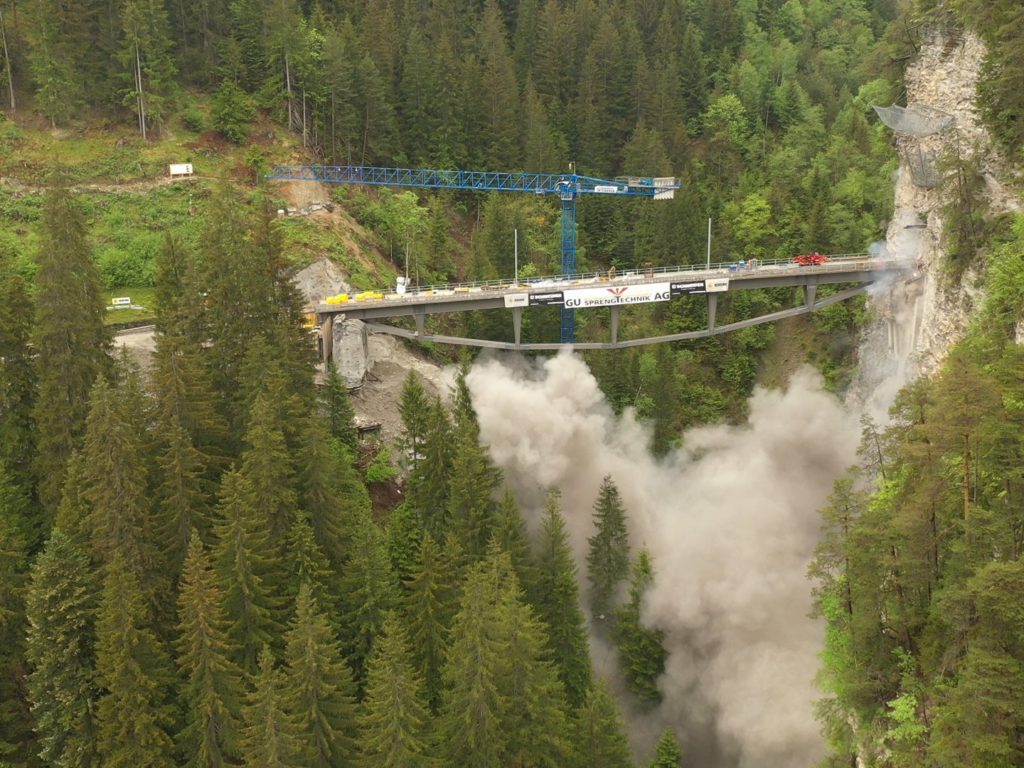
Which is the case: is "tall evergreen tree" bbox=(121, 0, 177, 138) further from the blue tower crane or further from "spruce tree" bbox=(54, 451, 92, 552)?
"spruce tree" bbox=(54, 451, 92, 552)

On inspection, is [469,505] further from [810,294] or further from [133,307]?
[810,294]

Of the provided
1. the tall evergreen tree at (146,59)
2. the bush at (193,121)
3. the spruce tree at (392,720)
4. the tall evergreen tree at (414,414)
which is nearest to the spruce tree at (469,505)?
the tall evergreen tree at (414,414)

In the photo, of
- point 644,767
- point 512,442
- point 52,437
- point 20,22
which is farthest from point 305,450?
point 20,22

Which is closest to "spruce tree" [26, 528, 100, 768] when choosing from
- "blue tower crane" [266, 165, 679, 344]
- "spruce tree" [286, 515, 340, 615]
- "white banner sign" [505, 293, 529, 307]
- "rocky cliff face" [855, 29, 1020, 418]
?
"spruce tree" [286, 515, 340, 615]

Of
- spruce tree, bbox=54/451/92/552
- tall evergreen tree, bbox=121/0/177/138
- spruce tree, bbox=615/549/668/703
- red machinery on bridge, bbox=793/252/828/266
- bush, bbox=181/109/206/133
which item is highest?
tall evergreen tree, bbox=121/0/177/138

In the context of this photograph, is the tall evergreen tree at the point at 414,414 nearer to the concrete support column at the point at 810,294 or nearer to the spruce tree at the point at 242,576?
the spruce tree at the point at 242,576

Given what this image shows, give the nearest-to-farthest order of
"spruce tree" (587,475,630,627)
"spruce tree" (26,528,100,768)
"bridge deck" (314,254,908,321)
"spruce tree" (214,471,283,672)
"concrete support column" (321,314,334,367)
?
"spruce tree" (26,528,100,768) < "spruce tree" (214,471,283,672) < "spruce tree" (587,475,630,627) < "concrete support column" (321,314,334,367) < "bridge deck" (314,254,908,321)

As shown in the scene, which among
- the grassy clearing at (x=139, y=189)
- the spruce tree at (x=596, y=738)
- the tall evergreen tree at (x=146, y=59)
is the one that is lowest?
the spruce tree at (x=596, y=738)
